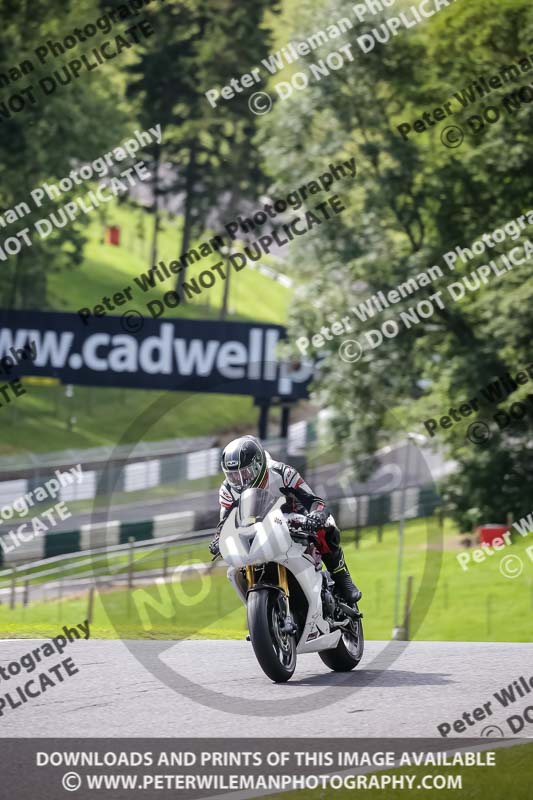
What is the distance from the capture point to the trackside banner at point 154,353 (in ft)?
118

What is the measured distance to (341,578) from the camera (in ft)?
33.8

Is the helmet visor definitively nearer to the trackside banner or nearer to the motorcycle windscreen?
the motorcycle windscreen

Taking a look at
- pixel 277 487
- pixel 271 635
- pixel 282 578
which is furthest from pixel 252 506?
pixel 271 635

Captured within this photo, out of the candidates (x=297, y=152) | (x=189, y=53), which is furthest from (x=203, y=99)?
(x=297, y=152)

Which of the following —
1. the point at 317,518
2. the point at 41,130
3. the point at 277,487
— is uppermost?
the point at 41,130

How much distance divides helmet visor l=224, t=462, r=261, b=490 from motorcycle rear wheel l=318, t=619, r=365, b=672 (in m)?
1.80

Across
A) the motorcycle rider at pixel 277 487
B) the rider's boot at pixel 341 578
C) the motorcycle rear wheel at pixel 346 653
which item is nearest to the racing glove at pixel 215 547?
the motorcycle rider at pixel 277 487

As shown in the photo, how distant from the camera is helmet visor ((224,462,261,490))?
9.05 m

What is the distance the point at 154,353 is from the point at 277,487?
88.3 feet

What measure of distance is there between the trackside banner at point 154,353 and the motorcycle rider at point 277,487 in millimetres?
25551

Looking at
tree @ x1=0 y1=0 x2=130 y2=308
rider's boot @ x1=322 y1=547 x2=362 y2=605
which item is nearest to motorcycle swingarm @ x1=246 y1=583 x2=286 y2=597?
rider's boot @ x1=322 y1=547 x2=362 y2=605

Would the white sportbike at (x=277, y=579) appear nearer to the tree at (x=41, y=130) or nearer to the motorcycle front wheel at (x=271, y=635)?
the motorcycle front wheel at (x=271, y=635)

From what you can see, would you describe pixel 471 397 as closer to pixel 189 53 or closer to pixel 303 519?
pixel 303 519

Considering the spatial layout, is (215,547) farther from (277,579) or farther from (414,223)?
(414,223)
